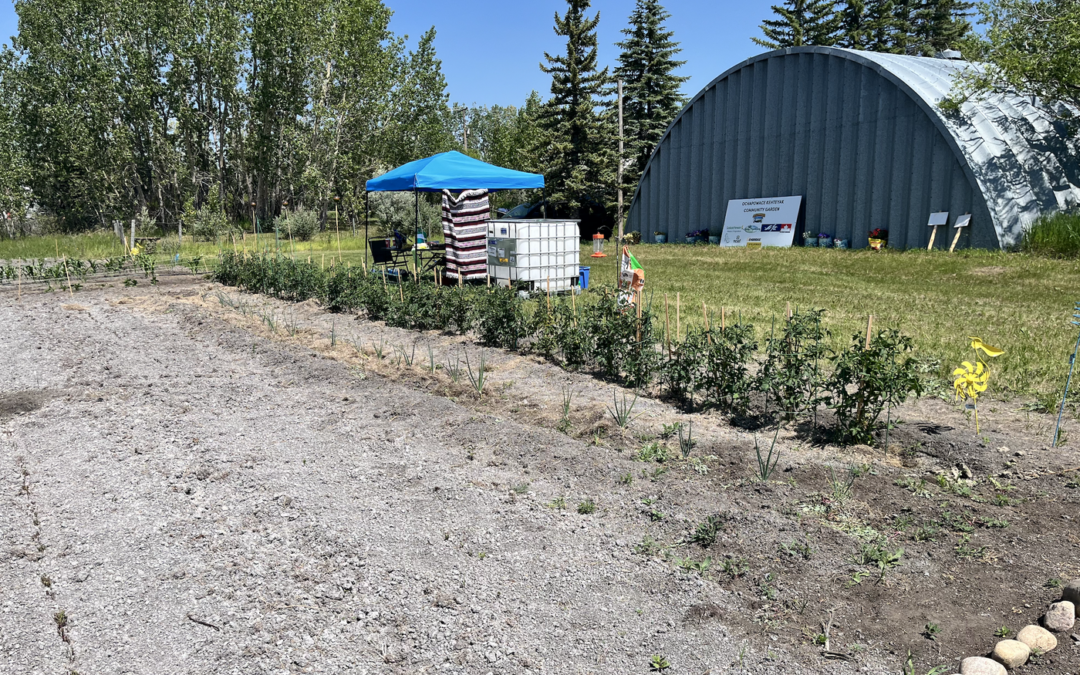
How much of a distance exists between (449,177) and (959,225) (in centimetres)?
1155

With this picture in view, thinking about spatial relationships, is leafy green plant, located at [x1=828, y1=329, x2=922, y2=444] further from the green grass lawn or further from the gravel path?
the gravel path

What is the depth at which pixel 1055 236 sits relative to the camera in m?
15.1

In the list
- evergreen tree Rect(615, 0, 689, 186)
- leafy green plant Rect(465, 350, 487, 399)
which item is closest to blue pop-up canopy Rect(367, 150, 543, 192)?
leafy green plant Rect(465, 350, 487, 399)

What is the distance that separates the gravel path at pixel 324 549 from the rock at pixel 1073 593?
0.99m

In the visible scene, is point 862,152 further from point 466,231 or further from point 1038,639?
point 1038,639

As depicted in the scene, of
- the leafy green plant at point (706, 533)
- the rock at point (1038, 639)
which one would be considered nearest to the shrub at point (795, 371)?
the leafy green plant at point (706, 533)

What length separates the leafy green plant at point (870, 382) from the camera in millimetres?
4586

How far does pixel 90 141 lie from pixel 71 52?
433 centimetres

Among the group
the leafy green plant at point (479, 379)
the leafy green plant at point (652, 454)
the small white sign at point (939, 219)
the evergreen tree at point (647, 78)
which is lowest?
the leafy green plant at point (652, 454)

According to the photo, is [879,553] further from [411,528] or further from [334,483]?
[334,483]

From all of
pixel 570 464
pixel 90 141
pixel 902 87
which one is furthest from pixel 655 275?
pixel 90 141

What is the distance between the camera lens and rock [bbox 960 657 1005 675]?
100 inches

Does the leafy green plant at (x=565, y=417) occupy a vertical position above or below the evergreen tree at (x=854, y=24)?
below

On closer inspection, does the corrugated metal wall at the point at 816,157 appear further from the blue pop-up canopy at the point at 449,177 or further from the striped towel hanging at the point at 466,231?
the striped towel hanging at the point at 466,231
